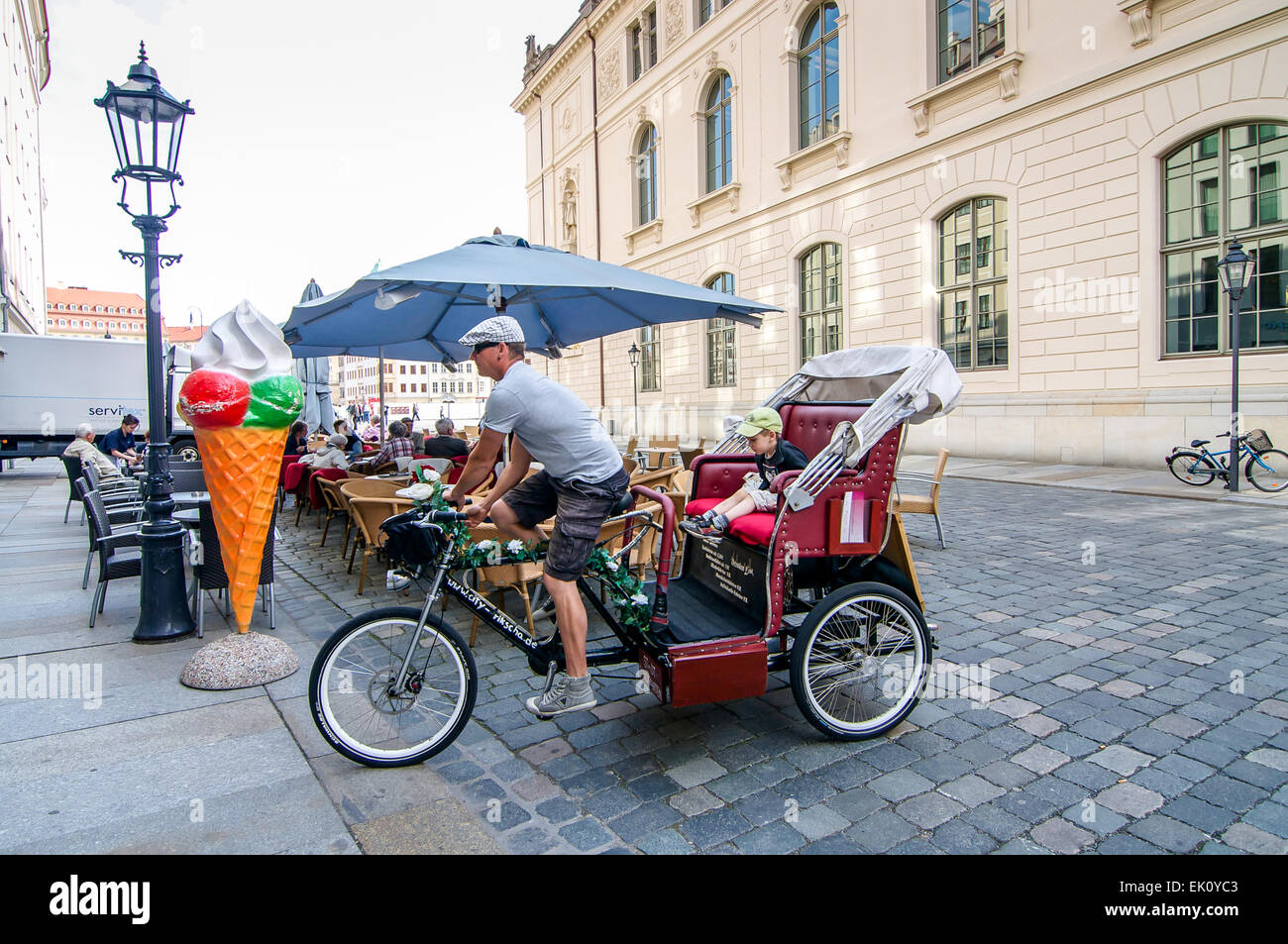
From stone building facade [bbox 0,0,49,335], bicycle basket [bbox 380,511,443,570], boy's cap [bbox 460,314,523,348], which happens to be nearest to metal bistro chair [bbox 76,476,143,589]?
bicycle basket [bbox 380,511,443,570]

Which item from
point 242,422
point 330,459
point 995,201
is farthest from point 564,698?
point 995,201

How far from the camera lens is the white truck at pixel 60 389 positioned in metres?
18.9

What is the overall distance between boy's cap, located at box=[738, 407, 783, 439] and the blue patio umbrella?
189 centimetres

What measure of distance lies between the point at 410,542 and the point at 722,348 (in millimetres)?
22837

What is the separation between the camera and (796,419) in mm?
5309

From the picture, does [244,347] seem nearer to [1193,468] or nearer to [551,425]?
[551,425]

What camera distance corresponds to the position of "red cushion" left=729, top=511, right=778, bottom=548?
3662 mm

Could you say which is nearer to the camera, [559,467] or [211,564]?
[559,467]

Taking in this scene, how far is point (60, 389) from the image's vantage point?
19453 mm

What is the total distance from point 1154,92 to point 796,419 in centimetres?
1281

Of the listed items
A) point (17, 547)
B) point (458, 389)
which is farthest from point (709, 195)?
point (458, 389)

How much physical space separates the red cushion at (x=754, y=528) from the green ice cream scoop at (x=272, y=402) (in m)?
2.47

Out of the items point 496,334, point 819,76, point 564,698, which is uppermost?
point 819,76

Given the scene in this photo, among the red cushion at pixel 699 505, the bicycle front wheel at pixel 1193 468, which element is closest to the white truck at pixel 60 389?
the red cushion at pixel 699 505
